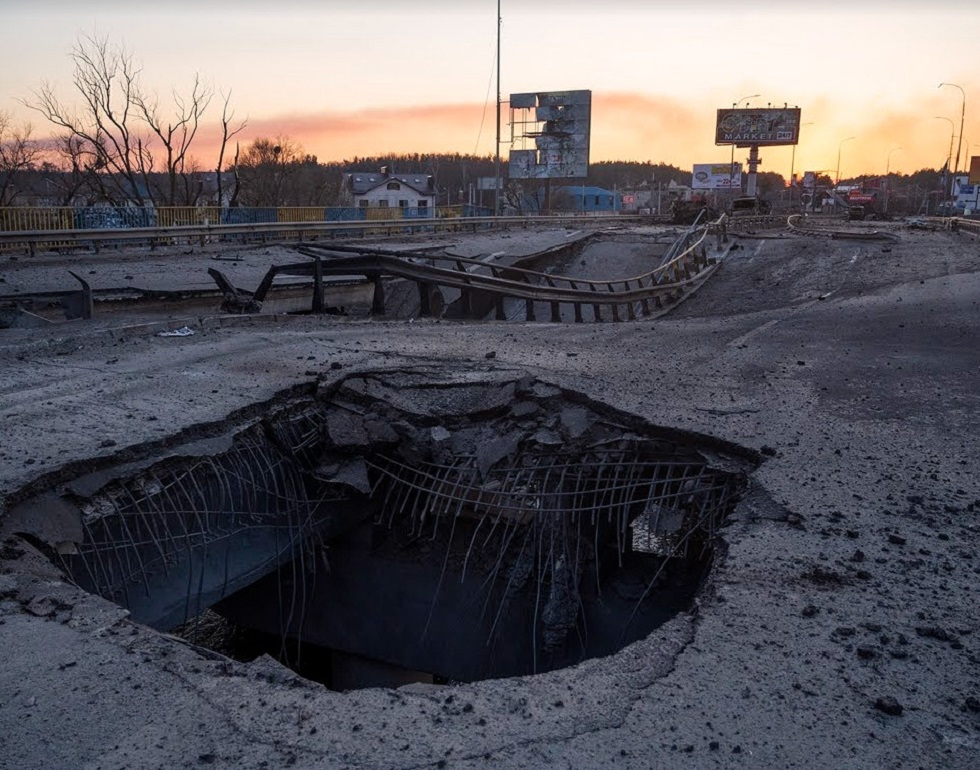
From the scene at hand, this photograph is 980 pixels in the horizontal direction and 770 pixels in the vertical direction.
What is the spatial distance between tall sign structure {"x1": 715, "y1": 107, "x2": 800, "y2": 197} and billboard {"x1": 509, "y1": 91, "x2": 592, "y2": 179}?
14439 mm

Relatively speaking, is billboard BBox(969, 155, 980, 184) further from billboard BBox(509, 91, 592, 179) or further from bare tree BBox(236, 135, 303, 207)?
bare tree BBox(236, 135, 303, 207)

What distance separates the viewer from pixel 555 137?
61906 mm

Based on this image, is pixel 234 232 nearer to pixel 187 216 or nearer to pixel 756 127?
pixel 187 216

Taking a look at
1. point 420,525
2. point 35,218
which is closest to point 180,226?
point 35,218

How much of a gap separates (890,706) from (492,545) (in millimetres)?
4520

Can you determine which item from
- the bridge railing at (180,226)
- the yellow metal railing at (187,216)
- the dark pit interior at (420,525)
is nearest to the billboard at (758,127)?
the bridge railing at (180,226)

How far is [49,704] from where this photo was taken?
283 centimetres

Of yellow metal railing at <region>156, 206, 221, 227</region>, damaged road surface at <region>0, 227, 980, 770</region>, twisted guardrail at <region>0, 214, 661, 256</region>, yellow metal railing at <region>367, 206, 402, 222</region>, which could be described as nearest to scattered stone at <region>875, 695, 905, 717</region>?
damaged road surface at <region>0, 227, 980, 770</region>

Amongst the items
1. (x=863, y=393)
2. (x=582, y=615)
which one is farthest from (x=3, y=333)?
(x=863, y=393)

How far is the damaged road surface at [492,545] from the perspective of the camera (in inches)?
107

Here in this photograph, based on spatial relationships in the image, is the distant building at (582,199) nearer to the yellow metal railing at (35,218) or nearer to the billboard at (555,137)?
the billboard at (555,137)

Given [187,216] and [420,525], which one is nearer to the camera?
[420,525]

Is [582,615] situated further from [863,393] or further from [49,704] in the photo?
[49,704]

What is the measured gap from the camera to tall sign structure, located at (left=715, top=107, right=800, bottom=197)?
6744 cm
